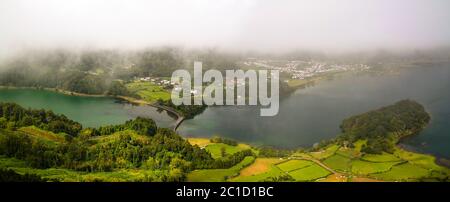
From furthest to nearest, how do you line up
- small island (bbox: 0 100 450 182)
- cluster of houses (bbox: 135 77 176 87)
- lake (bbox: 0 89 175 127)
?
1. cluster of houses (bbox: 135 77 176 87)
2. lake (bbox: 0 89 175 127)
3. small island (bbox: 0 100 450 182)

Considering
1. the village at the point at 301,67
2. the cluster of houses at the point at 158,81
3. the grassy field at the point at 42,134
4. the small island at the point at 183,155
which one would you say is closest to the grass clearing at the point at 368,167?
the small island at the point at 183,155

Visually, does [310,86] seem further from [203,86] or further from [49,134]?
[49,134]

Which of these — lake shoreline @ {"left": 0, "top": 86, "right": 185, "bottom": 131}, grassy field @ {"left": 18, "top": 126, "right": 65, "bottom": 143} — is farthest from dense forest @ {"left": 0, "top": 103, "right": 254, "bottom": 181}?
lake shoreline @ {"left": 0, "top": 86, "right": 185, "bottom": 131}

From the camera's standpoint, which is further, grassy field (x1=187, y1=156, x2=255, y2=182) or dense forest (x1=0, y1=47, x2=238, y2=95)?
dense forest (x1=0, y1=47, x2=238, y2=95)

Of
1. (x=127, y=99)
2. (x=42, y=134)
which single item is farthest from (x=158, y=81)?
(x=42, y=134)

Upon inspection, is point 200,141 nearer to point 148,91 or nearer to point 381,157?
point 381,157

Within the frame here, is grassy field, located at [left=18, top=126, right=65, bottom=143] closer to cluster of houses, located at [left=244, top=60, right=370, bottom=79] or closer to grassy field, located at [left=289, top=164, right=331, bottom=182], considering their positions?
grassy field, located at [left=289, top=164, right=331, bottom=182]
